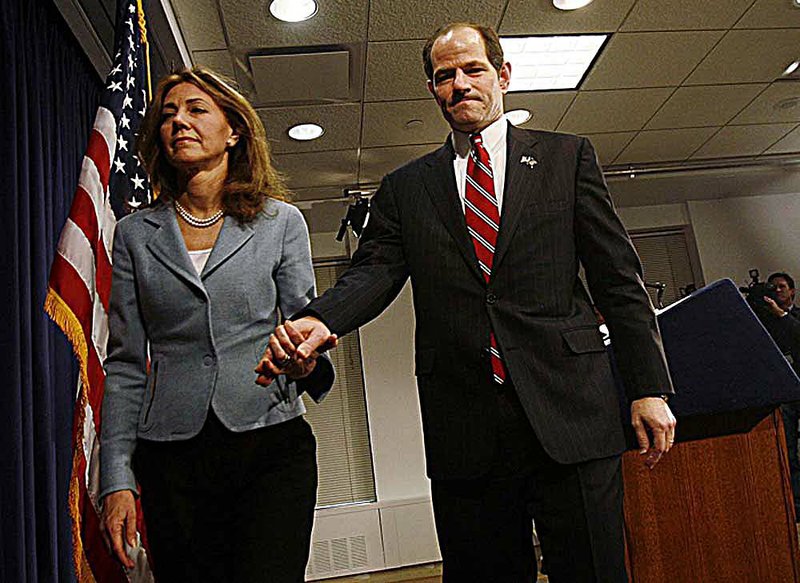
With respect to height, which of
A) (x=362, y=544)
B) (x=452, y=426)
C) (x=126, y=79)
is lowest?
(x=362, y=544)

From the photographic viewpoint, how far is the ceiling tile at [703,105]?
4793 millimetres

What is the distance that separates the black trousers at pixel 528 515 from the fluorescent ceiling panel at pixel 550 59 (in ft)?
9.04

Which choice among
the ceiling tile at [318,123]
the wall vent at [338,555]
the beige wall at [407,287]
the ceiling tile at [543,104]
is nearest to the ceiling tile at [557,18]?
the ceiling tile at [543,104]

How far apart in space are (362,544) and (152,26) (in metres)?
4.17

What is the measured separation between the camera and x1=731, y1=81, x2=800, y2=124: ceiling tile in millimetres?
4883

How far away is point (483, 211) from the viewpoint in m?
1.53

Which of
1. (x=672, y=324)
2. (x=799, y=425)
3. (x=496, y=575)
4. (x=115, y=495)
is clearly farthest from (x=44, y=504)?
(x=799, y=425)

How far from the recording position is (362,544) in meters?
6.18

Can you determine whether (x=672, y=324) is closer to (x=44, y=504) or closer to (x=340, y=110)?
(x=44, y=504)

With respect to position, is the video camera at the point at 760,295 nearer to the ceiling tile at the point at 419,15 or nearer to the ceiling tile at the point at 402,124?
the ceiling tile at the point at 402,124

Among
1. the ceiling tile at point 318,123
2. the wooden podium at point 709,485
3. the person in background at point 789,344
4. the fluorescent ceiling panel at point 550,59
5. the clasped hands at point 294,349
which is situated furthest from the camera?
the person in background at point 789,344

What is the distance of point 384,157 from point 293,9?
198cm

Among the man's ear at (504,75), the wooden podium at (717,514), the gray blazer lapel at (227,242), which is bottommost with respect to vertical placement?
the wooden podium at (717,514)

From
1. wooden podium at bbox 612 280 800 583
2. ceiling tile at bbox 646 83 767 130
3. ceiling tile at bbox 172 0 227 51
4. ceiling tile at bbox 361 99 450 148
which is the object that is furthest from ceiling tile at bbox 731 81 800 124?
ceiling tile at bbox 172 0 227 51
